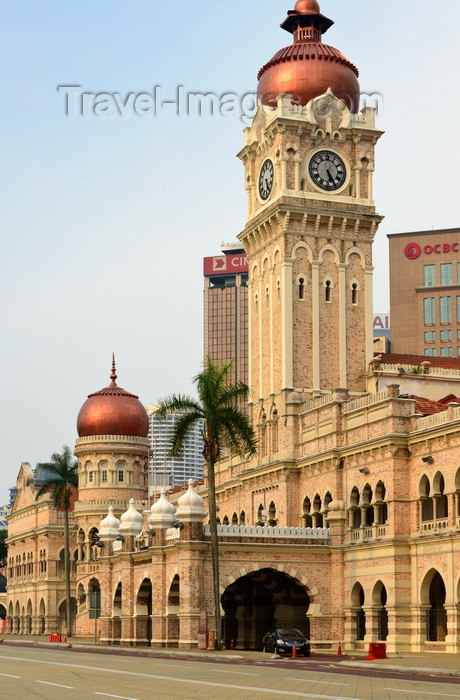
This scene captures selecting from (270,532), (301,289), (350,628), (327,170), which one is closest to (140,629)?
(270,532)

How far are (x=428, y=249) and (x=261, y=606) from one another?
95334 millimetres

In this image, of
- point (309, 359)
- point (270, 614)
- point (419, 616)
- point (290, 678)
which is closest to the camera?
point (290, 678)

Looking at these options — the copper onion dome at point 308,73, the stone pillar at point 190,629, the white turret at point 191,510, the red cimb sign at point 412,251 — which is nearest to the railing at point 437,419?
the white turret at point 191,510

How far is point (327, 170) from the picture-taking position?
215 ft

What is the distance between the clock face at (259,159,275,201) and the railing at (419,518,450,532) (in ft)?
84.3

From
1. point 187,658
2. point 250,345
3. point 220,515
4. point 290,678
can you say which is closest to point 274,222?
point 250,345

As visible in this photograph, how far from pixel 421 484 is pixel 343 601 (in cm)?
739

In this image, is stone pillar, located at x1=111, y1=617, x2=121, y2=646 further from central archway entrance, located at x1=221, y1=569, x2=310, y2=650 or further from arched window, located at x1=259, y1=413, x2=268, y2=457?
arched window, located at x1=259, y1=413, x2=268, y2=457

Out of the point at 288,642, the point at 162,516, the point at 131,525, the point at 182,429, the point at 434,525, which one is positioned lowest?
the point at 288,642

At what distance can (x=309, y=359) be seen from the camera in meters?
63.6

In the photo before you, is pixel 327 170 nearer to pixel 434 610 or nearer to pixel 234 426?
pixel 234 426

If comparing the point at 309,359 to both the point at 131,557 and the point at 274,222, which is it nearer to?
the point at 274,222

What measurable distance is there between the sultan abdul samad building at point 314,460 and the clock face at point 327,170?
0.11m

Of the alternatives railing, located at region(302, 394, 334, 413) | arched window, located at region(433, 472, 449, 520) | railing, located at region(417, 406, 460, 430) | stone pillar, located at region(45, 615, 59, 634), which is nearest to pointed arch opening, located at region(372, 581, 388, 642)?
arched window, located at region(433, 472, 449, 520)
